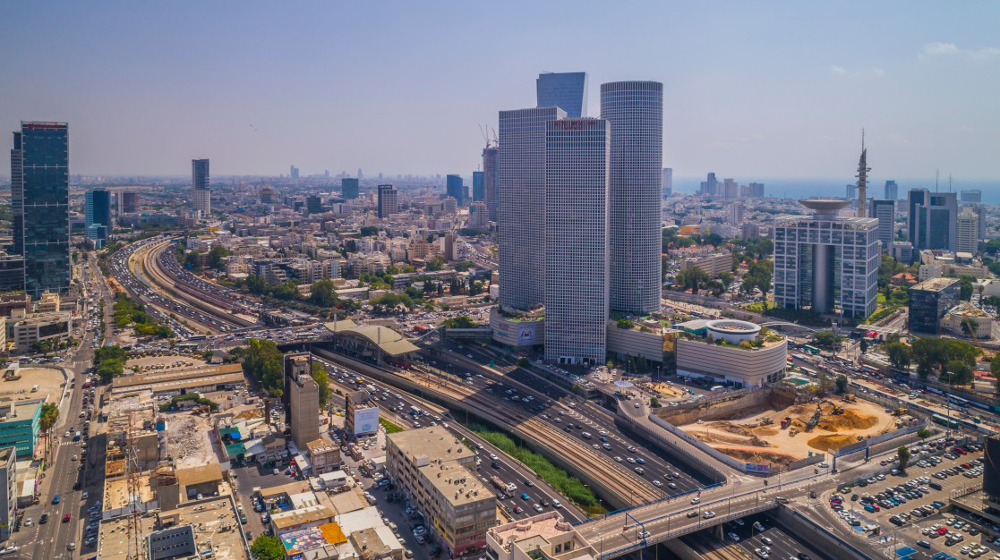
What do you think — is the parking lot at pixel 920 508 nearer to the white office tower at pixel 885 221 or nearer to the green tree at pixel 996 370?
the green tree at pixel 996 370

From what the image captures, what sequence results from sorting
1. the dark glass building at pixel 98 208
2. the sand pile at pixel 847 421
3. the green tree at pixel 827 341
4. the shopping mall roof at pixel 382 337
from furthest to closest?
the dark glass building at pixel 98 208
the green tree at pixel 827 341
the shopping mall roof at pixel 382 337
the sand pile at pixel 847 421

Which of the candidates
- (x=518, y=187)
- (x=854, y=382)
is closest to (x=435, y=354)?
(x=518, y=187)

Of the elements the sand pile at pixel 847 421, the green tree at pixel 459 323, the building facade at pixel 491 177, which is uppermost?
the building facade at pixel 491 177

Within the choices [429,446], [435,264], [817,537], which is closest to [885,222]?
[435,264]

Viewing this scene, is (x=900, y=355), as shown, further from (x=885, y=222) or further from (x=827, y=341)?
(x=885, y=222)

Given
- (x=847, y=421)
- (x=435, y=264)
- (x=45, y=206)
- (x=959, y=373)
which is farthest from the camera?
(x=435, y=264)

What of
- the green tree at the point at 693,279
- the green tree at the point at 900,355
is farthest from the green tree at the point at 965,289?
the green tree at the point at 693,279

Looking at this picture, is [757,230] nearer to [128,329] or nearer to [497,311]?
[497,311]
